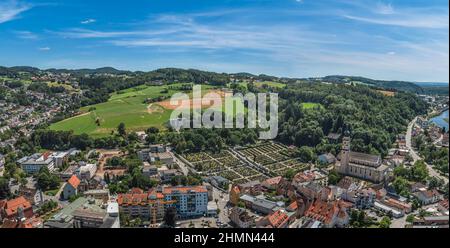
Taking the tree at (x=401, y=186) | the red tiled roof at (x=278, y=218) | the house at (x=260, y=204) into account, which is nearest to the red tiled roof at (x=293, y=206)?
the house at (x=260, y=204)

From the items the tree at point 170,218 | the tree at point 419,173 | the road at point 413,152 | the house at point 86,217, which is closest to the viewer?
the house at point 86,217

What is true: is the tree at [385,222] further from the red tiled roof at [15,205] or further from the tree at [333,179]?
the red tiled roof at [15,205]

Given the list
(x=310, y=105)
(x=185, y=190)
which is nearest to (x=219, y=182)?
(x=185, y=190)

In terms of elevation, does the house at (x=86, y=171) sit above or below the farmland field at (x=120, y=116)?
below

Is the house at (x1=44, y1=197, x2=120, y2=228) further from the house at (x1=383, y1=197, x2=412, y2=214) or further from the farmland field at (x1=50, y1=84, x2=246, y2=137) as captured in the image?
the farmland field at (x1=50, y1=84, x2=246, y2=137)

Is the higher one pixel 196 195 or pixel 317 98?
pixel 317 98
